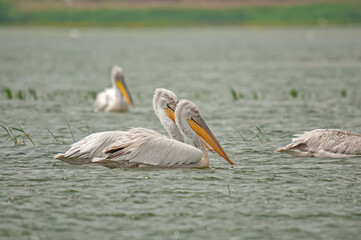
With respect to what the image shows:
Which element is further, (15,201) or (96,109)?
(96,109)

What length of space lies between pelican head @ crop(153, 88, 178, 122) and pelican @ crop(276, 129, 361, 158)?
1.45 m

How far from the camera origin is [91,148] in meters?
7.52

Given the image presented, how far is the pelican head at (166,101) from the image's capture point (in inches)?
331

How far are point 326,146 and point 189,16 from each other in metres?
118

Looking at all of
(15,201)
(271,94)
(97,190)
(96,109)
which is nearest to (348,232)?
(97,190)

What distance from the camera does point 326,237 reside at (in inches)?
203

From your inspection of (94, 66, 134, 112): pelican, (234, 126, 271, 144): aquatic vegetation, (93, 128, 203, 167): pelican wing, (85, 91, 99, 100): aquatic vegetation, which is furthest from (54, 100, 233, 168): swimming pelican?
(85, 91, 99, 100): aquatic vegetation

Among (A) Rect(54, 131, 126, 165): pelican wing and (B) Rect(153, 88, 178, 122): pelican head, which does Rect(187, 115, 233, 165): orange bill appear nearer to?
(B) Rect(153, 88, 178, 122): pelican head

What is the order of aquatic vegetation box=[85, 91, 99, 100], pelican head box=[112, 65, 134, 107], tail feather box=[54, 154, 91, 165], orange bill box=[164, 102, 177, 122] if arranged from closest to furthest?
tail feather box=[54, 154, 91, 165]
orange bill box=[164, 102, 177, 122]
pelican head box=[112, 65, 134, 107]
aquatic vegetation box=[85, 91, 99, 100]

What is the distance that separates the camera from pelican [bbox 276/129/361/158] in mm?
8250

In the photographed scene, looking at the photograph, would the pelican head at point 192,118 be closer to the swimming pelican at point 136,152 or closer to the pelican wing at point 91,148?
the swimming pelican at point 136,152

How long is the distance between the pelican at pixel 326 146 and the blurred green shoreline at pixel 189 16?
110m

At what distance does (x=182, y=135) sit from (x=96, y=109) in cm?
496

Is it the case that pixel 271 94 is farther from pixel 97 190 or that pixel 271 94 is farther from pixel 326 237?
pixel 326 237
